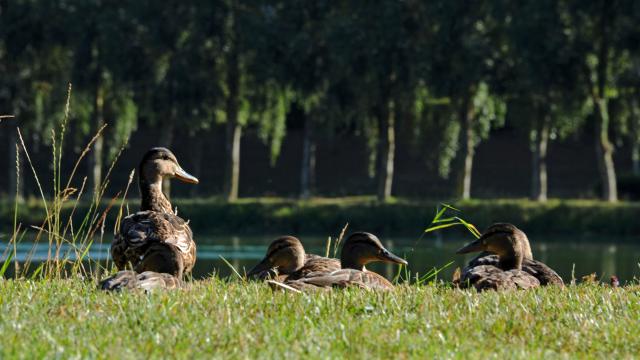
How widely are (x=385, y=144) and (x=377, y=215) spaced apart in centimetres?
426

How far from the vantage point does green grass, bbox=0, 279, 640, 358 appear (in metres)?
6.96

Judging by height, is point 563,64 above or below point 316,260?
above

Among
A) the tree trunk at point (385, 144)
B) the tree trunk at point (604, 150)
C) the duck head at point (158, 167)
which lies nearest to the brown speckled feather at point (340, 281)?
the duck head at point (158, 167)

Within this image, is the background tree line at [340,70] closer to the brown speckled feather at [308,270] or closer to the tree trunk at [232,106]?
the tree trunk at [232,106]

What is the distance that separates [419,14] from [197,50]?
328 inches


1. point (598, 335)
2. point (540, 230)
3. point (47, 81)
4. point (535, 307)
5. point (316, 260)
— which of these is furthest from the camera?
point (47, 81)

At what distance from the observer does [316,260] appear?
10922 millimetres

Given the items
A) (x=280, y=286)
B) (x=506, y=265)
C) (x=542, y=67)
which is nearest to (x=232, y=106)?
(x=542, y=67)

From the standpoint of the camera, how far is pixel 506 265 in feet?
35.9

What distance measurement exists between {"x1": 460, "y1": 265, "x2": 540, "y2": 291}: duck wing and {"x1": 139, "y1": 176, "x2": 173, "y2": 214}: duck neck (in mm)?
2911

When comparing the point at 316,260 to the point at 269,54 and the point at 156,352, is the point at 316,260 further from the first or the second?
the point at 269,54

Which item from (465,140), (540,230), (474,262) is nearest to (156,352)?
(474,262)

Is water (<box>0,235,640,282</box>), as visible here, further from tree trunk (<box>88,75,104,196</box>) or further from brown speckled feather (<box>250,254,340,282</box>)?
brown speckled feather (<box>250,254,340,282</box>)

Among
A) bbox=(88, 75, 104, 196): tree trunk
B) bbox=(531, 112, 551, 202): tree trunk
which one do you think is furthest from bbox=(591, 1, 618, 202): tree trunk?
bbox=(88, 75, 104, 196): tree trunk
